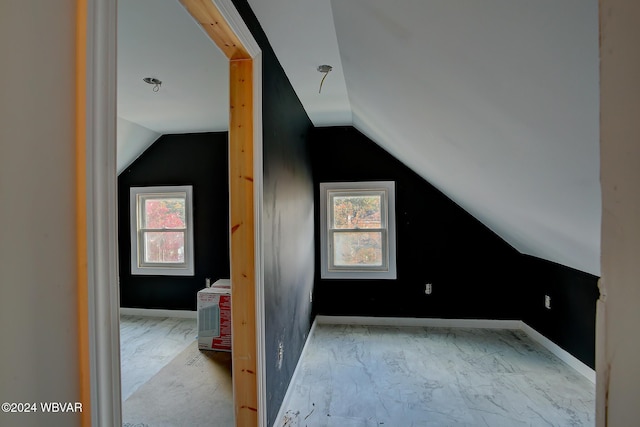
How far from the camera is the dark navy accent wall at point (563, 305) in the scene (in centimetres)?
274

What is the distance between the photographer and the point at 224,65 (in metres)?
2.36

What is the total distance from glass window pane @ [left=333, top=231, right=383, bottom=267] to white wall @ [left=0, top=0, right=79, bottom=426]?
3.58 meters

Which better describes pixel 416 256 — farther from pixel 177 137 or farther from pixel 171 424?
pixel 177 137

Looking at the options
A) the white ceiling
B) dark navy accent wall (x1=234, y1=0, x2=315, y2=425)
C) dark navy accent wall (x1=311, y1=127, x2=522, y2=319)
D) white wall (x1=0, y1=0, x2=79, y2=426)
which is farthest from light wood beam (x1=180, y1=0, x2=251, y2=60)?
dark navy accent wall (x1=311, y1=127, x2=522, y2=319)

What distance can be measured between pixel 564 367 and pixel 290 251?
2673 mm

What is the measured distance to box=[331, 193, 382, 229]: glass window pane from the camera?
4059mm

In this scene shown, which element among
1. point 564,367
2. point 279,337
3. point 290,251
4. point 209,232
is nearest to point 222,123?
point 209,232

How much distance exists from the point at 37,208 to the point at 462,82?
1.38m

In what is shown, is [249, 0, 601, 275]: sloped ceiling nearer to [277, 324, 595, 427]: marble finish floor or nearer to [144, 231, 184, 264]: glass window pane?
[277, 324, 595, 427]: marble finish floor

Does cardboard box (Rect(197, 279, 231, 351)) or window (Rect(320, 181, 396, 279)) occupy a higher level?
window (Rect(320, 181, 396, 279))

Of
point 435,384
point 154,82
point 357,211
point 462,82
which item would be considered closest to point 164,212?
point 154,82

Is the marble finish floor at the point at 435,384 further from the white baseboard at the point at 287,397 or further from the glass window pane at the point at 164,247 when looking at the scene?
the glass window pane at the point at 164,247

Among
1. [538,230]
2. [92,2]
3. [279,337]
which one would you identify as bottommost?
[279,337]

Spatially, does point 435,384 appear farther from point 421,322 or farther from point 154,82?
point 154,82
